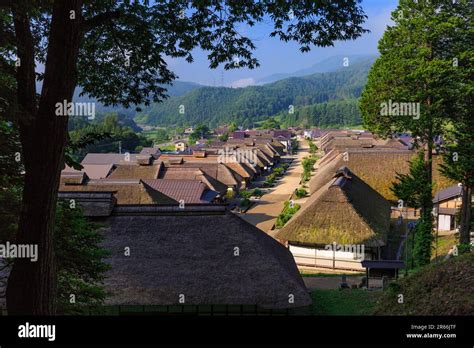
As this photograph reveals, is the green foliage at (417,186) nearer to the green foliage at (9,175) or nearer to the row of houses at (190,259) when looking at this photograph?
the row of houses at (190,259)

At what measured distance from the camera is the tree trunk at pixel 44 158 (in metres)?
5.62

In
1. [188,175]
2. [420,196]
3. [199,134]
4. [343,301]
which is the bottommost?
[343,301]

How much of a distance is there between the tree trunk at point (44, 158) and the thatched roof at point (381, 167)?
109 feet

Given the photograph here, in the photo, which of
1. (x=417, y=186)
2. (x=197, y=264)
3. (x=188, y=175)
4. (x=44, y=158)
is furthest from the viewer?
(x=188, y=175)

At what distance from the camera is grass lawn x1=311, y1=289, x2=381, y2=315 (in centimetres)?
1672

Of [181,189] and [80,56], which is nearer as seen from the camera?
[80,56]

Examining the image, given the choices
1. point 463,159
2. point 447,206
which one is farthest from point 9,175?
point 447,206

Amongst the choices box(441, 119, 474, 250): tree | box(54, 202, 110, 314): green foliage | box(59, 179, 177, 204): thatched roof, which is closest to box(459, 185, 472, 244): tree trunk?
box(441, 119, 474, 250): tree

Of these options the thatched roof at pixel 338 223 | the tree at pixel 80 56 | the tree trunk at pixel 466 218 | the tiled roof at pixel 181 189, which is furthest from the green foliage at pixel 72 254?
the tiled roof at pixel 181 189

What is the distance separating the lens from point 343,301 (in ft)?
59.8

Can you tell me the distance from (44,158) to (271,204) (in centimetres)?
3931

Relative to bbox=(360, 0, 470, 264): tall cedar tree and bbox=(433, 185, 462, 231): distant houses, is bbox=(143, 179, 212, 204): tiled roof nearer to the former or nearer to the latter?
bbox=(360, 0, 470, 264): tall cedar tree

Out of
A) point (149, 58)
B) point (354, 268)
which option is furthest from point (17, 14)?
point (354, 268)

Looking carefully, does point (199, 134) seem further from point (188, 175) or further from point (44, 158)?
point (44, 158)
